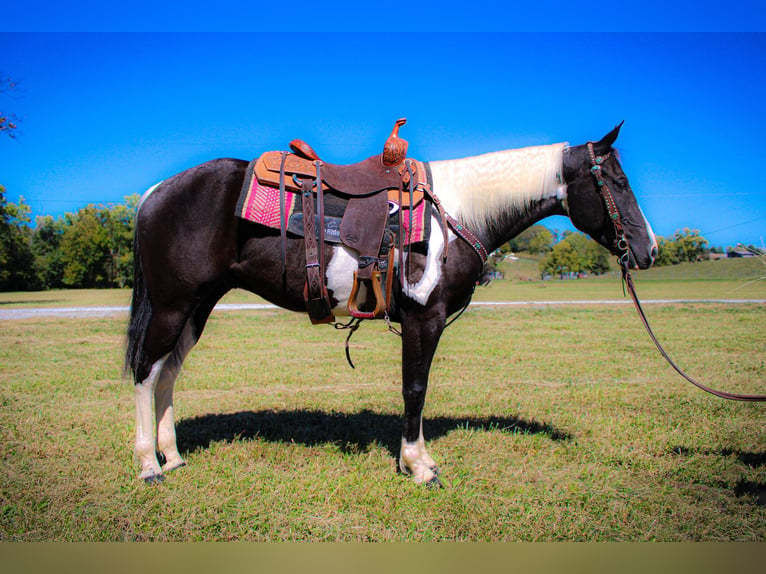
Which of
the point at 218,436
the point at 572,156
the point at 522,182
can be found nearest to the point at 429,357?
the point at 522,182

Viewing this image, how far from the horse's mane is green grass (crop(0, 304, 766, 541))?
1.99 m

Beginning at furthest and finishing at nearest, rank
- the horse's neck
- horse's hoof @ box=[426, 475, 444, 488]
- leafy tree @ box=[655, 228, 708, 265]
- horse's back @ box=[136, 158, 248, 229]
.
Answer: leafy tree @ box=[655, 228, 708, 265]
the horse's neck
horse's back @ box=[136, 158, 248, 229]
horse's hoof @ box=[426, 475, 444, 488]

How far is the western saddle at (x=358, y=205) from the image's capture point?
3.48 metres

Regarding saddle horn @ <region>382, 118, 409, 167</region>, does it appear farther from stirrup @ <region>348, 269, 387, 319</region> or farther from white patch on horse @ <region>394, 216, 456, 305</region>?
stirrup @ <region>348, 269, 387, 319</region>

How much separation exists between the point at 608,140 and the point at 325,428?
3.49 metres

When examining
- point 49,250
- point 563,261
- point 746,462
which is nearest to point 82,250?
point 49,250

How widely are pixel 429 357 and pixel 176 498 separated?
197 cm

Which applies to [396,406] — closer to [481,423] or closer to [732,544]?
[481,423]

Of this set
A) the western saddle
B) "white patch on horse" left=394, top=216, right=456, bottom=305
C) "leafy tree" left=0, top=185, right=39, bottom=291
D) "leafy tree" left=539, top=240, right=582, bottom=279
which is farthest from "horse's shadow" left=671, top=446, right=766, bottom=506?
"leafy tree" left=539, top=240, right=582, bottom=279

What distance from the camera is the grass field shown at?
118 inches

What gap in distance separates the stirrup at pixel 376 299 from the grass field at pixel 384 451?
3.93ft

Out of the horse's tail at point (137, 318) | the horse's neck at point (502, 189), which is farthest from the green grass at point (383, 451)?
the horse's neck at point (502, 189)

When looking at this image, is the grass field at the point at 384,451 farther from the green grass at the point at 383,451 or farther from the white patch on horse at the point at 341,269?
the white patch on horse at the point at 341,269

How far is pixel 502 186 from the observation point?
12.3 feet
